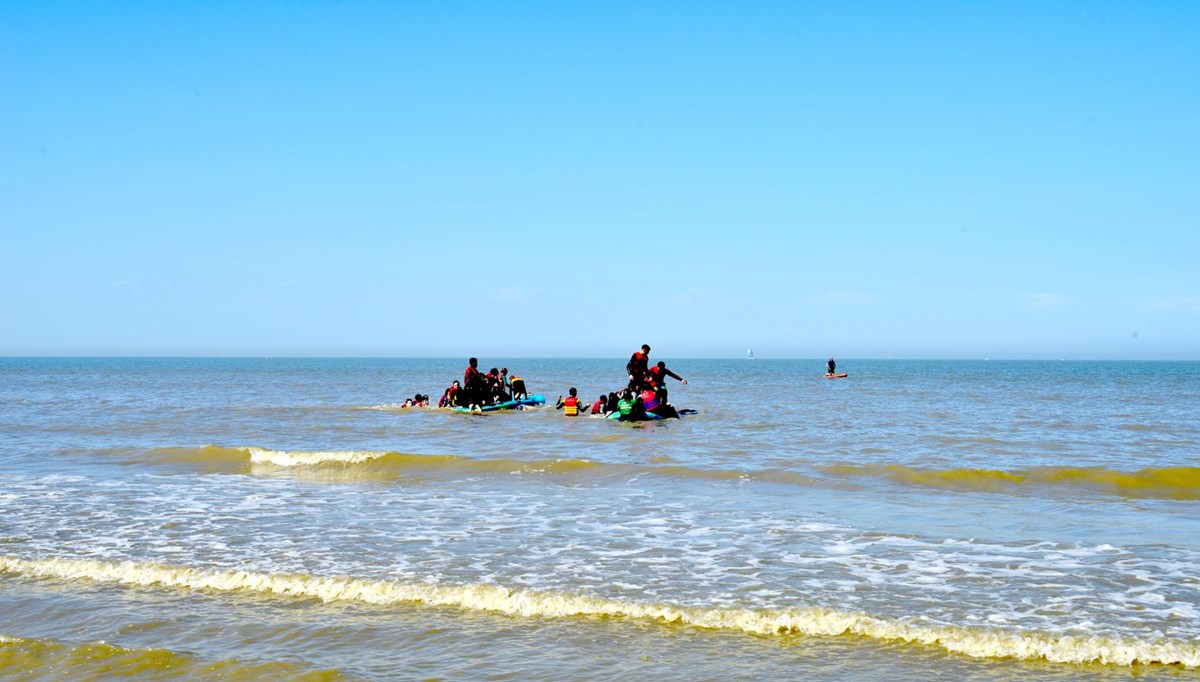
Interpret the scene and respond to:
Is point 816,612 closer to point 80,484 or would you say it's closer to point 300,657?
point 300,657

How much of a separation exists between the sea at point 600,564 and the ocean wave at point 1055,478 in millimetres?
104

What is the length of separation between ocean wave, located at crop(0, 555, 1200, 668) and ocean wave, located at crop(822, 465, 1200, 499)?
29.6 ft

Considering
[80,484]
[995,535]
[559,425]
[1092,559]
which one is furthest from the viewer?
[559,425]

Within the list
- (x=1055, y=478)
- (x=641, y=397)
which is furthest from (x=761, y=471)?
(x=641, y=397)

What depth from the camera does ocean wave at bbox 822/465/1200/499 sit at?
630 inches

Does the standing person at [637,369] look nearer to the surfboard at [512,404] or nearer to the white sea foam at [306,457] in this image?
the surfboard at [512,404]

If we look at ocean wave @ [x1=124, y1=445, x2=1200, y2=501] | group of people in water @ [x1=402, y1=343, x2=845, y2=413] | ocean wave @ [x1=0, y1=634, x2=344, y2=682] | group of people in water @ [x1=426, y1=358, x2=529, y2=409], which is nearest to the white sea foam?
ocean wave @ [x1=124, y1=445, x2=1200, y2=501]

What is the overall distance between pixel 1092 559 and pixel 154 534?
11.2 meters

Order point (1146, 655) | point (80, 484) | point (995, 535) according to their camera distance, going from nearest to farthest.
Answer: point (1146, 655) < point (995, 535) < point (80, 484)

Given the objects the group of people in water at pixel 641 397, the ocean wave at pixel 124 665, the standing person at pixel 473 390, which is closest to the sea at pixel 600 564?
the ocean wave at pixel 124 665

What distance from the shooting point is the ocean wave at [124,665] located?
6617 millimetres

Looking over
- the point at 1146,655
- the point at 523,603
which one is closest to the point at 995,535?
the point at 1146,655

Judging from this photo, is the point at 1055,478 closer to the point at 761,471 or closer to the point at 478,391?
the point at 761,471

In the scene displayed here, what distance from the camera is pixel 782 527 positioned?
1206cm
